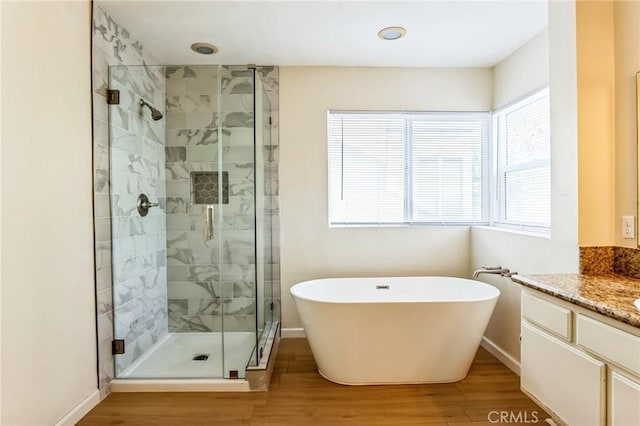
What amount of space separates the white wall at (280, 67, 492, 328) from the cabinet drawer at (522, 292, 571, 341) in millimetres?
1466

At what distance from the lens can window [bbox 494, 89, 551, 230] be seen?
2.36 m

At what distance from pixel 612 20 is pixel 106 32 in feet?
9.81

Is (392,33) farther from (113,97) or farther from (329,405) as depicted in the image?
(329,405)

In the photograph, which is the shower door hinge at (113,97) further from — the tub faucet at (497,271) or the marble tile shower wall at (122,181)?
the tub faucet at (497,271)

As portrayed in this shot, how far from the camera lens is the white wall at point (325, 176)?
2971 mm

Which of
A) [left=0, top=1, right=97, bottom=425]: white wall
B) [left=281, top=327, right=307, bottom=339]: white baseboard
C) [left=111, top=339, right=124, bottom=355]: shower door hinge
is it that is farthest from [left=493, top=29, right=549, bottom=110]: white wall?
[left=111, top=339, right=124, bottom=355]: shower door hinge

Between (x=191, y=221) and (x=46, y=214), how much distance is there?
112 cm

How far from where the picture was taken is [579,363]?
126cm

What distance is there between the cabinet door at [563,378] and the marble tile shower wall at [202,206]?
180cm

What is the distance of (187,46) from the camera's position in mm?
2590

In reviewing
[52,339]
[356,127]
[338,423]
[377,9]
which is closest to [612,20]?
[377,9]

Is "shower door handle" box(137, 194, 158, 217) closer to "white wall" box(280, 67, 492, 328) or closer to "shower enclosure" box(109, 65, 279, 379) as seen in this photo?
"shower enclosure" box(109, 65, 279, 379)

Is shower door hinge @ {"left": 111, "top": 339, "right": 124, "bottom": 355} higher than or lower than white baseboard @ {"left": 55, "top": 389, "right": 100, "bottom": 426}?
higher

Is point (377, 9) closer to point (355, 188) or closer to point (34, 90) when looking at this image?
point (355, 188)
